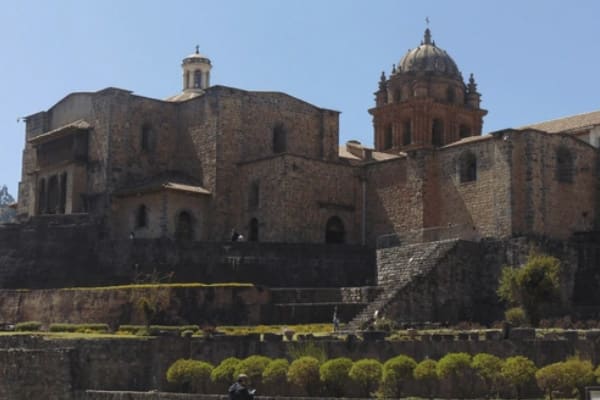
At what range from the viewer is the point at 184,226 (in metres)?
51.3

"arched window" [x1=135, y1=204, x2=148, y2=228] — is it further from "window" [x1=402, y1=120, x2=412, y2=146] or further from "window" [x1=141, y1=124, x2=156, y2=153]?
"window" [x1=402, y1=120, x2=412, y2=146]

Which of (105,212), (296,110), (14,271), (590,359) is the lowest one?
(590,359)

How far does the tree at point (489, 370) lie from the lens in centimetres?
2339

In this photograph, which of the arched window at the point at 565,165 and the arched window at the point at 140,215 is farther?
the arched window at the point at 140,215

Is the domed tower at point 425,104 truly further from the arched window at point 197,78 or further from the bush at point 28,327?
the bush at point 28,327

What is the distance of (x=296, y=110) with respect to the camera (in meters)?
55.8

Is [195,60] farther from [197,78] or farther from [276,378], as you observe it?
[276,378]

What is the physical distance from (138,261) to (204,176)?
29.1ft

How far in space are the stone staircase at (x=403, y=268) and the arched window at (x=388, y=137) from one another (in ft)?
83.4

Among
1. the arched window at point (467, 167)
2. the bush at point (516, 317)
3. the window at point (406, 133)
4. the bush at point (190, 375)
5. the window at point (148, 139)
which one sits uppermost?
the window at point (406, 133)

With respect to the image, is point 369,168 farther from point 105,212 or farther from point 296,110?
point 105,212

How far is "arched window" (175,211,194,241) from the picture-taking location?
5088 cm

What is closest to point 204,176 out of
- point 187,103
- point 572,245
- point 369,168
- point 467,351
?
point 187,103

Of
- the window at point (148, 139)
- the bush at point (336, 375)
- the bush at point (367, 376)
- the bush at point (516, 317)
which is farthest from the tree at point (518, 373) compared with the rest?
the window at point (148, 139)
